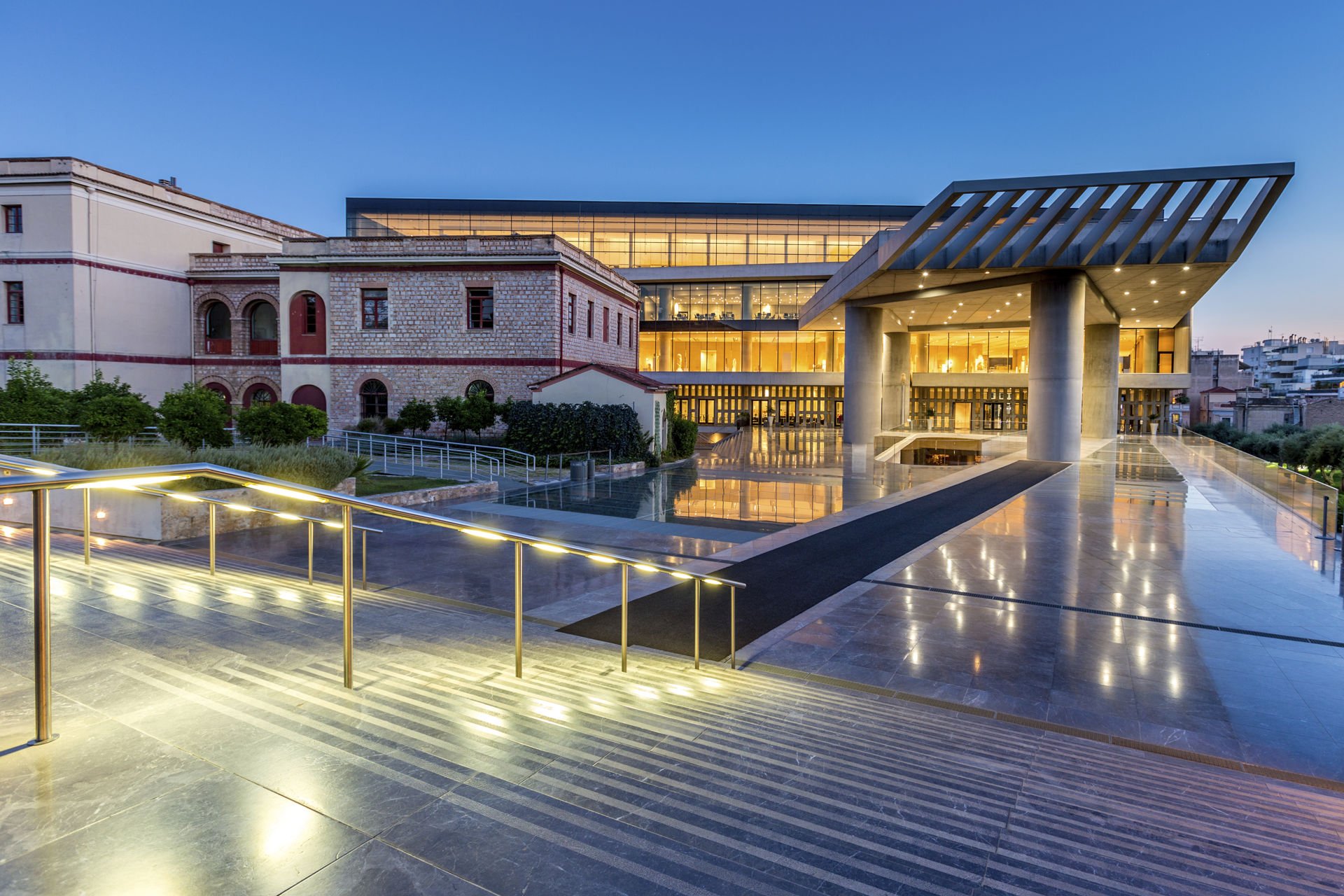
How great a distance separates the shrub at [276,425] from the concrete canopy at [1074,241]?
69.9 ft

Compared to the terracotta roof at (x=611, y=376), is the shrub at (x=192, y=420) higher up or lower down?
lower down

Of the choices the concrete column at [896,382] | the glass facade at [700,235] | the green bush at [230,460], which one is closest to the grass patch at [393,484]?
the green bush at [230,460]

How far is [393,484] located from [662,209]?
5103 centimetres

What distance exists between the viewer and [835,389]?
6012cm

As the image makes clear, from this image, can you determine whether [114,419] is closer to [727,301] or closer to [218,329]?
[218,329]

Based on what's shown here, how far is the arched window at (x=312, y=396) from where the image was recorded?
31906mm

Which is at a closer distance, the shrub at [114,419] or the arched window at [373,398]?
the shrub at [114,419]

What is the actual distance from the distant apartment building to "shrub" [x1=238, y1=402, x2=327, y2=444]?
710 inches

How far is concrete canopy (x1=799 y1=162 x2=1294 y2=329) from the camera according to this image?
24234 millimetres

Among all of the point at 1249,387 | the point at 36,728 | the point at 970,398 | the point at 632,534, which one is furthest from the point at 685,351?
the point at 1249,387

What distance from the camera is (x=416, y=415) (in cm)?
2938

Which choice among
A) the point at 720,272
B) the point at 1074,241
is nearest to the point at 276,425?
the point at 1074,241

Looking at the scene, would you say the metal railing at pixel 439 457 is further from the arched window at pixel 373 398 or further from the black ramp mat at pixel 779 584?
the black ramp mat at pixel 779 584

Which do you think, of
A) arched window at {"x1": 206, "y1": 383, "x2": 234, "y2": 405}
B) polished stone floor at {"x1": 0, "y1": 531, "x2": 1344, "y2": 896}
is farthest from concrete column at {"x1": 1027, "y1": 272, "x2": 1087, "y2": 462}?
arched window at {"x1": 206, "y1": 383, "x2": 234, "y2": 405}
